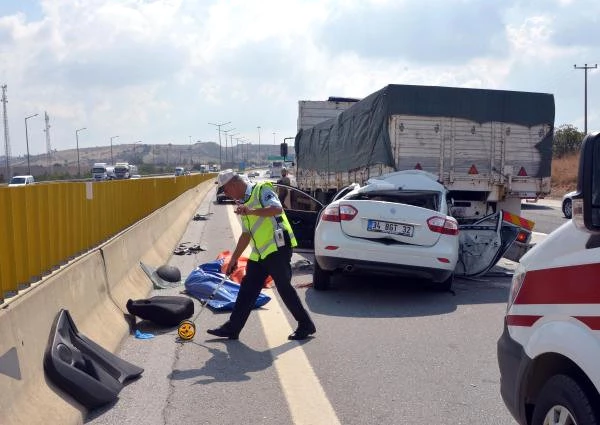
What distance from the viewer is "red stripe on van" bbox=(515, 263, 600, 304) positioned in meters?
2.98

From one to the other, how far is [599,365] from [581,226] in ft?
1.86

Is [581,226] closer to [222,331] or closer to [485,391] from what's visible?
[485,391]

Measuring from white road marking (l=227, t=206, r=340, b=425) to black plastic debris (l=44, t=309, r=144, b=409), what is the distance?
1228mm

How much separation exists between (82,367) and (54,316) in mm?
451

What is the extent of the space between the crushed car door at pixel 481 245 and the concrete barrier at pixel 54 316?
15.3 feet

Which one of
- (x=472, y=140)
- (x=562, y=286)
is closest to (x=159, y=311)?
(x=562, y=286)

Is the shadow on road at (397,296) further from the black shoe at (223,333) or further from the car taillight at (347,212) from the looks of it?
the black shoe at (223,333)

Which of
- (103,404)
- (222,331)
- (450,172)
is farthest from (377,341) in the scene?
(450,172)

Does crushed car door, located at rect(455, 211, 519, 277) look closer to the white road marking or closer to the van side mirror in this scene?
the white road marking

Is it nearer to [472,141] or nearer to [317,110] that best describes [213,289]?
[472,141]

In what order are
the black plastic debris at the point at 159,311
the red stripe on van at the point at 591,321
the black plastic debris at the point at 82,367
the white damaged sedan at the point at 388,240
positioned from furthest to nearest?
1. the white damaged sedan at the point at 388,240
2. the black plastic debris at the point at 159,311
3. the black plastic debris at the point at 82,367
4. the red stripe on van at the point at 591,321

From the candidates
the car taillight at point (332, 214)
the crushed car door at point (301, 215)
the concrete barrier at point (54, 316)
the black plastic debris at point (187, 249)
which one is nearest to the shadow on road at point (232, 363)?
the concrete barrier at point (54, 316)

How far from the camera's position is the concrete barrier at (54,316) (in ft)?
13.3

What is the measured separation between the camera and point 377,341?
692 cm
